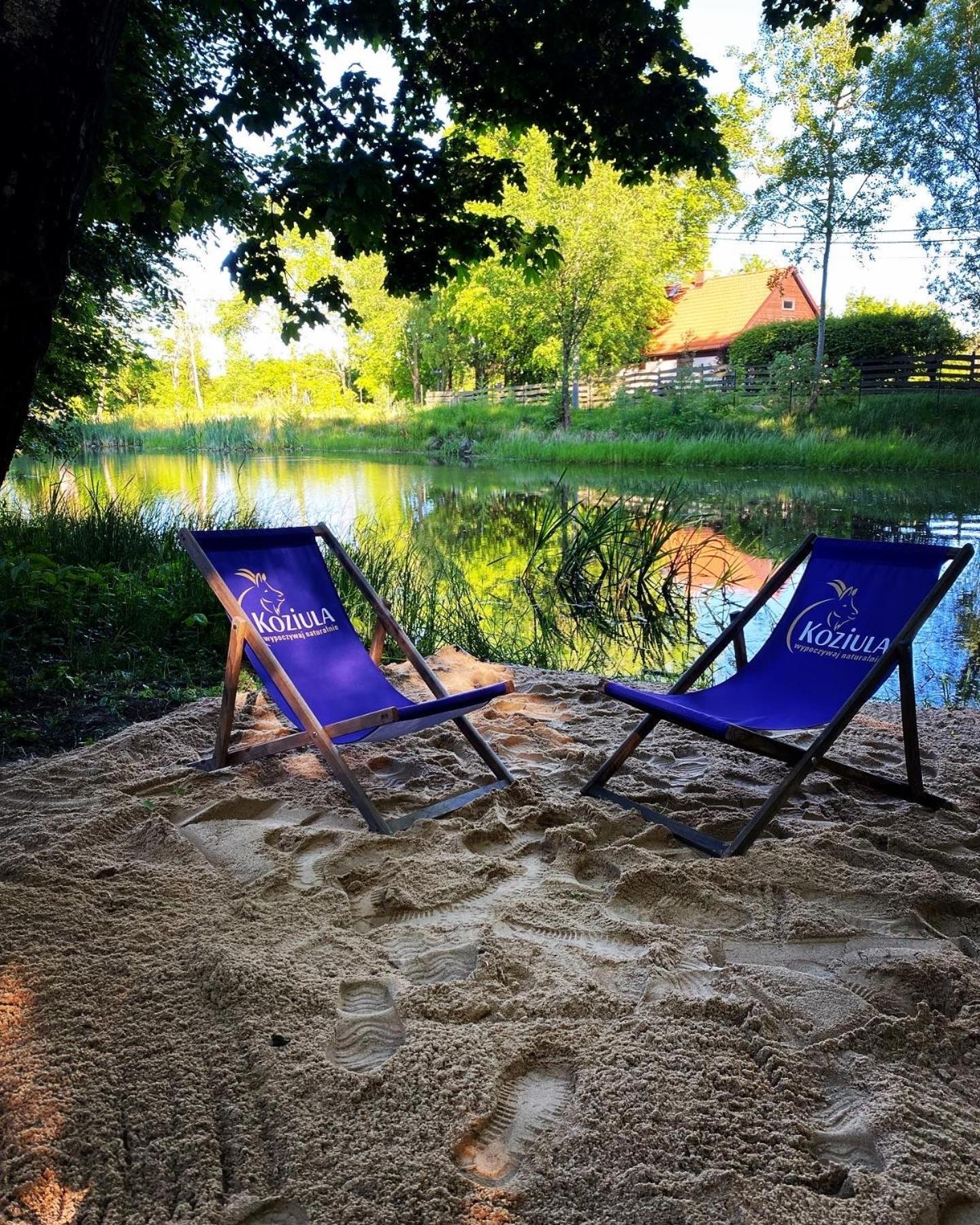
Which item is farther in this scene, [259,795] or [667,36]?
[667,36]

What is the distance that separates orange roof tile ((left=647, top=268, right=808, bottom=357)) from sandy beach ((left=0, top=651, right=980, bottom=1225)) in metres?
31.6

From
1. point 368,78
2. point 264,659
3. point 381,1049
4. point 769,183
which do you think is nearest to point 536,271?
point 368,78

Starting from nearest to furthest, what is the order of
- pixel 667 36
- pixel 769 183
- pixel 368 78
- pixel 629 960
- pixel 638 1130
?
pixel 638 1130 → pixel 629 960 → pixel 667 36 → pixel 368 78 → pixel 769 183

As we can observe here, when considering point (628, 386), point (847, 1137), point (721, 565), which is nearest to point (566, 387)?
point (628, 386)

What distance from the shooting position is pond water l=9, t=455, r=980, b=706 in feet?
20.6

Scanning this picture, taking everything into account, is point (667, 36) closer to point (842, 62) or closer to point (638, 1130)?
point (638, 1130)

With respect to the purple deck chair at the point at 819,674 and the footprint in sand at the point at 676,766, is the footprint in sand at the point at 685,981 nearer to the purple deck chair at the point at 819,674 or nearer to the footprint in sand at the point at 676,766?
the purple deck chair at the point at 819,674

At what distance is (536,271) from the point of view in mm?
5285

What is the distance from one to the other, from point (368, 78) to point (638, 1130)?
500cm

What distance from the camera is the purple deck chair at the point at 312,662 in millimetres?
2938

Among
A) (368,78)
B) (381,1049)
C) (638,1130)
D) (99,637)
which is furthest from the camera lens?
(99,637)

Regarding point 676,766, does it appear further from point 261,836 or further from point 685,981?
point 261,836

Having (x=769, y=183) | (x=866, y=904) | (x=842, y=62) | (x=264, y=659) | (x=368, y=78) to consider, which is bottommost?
(x=866, y=904)

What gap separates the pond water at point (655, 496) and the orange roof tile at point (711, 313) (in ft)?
55.6
